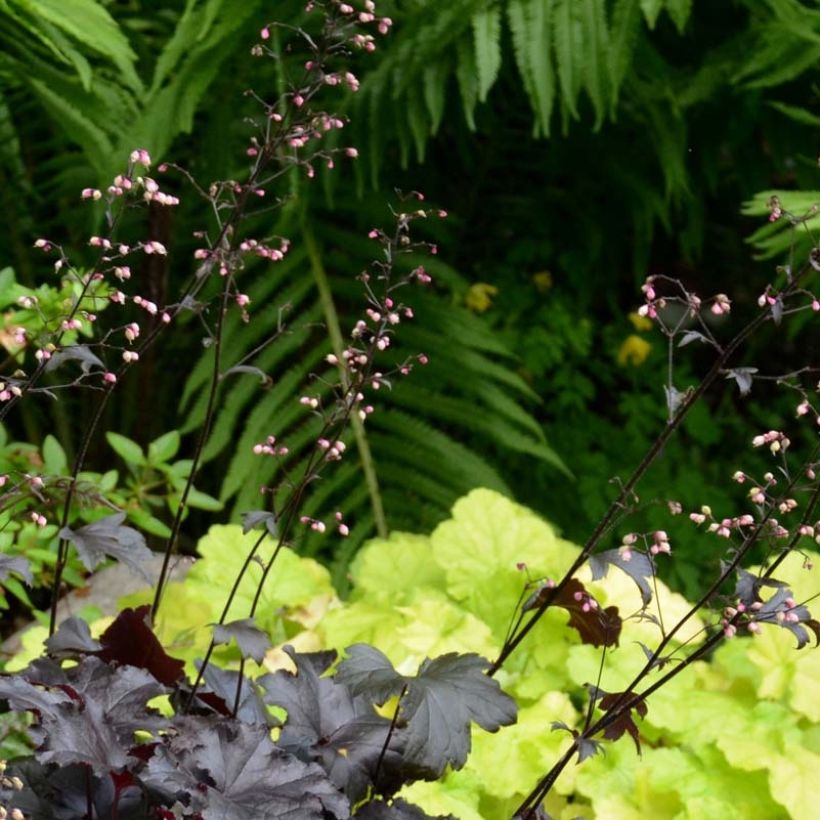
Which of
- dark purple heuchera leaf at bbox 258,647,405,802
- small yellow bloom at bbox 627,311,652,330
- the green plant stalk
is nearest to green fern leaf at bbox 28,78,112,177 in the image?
the green plant stalk

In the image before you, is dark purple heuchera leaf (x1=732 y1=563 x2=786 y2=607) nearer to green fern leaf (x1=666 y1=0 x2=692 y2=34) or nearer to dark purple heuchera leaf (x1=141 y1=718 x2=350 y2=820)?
dark purple heuchera leaf (x1=141 y1=718 x2=350 y2=820)

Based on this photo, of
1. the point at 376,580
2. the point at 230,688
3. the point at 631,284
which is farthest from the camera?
the point at 631,284

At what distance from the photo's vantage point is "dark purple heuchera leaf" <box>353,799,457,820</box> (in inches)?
34.9

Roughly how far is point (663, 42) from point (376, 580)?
1.38 metres

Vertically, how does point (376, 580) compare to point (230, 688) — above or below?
below

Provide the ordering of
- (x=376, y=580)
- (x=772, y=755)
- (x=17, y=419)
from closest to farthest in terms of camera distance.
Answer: (x=772, y=755) < (x=376, y=580) < (x=17, y=419)

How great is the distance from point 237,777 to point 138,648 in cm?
24

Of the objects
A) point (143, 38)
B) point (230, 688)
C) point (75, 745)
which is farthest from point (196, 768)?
point (143, 38)

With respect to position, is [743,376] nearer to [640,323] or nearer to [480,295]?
[480,295]

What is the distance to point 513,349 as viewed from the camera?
233 cm

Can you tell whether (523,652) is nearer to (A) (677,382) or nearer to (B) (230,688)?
(B) (230,688)

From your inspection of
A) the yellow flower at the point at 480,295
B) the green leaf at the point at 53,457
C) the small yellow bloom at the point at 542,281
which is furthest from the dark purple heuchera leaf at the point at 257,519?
the small yellow bloom at the point at 542,281

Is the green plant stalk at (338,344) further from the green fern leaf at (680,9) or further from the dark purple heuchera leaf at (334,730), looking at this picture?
the dark purple heuchera leaf at (334,730)

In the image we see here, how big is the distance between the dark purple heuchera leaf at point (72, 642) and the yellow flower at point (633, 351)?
175cm
